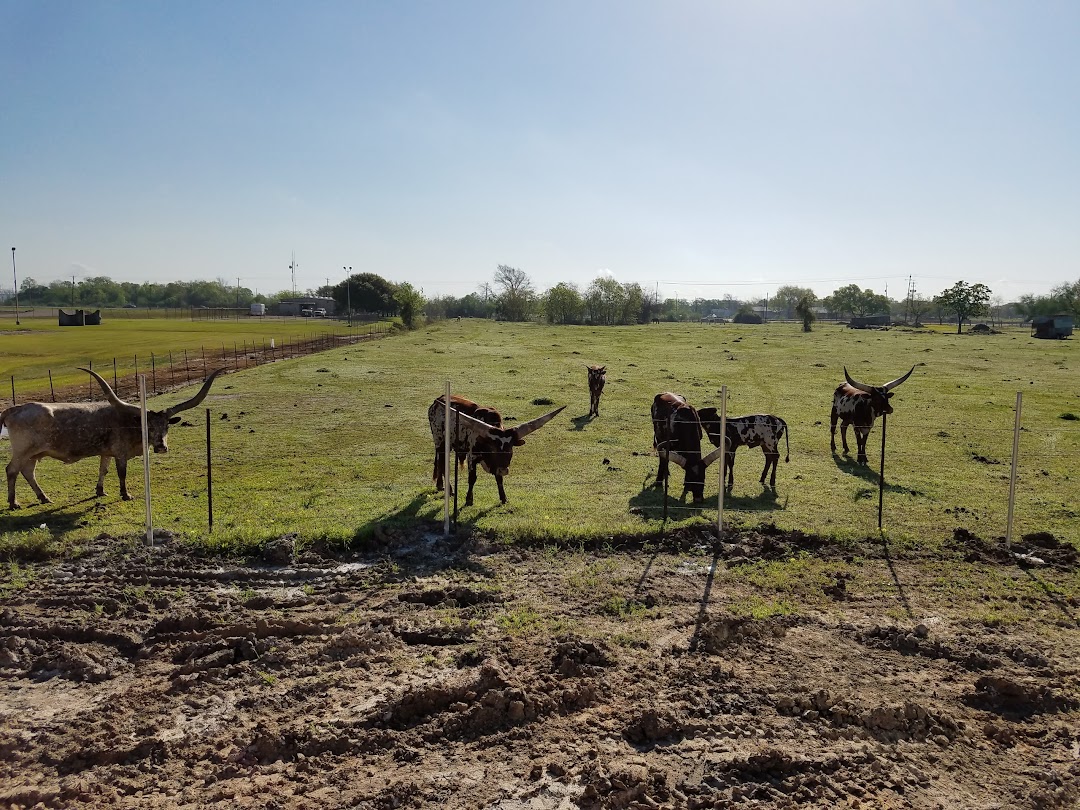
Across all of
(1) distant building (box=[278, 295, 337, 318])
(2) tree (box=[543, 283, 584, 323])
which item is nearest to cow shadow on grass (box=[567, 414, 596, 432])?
(2) tree (box=[543, 283, 584, 323])

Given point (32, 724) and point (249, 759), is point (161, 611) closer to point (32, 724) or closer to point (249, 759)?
point (32, 724)

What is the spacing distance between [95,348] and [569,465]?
4247 cm

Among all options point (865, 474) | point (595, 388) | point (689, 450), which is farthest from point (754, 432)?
point (595, 388)

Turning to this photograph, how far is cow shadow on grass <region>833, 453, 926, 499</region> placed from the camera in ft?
41.7

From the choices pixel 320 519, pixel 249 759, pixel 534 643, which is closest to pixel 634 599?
pixel 534 643

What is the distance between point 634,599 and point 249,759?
14.7 ft

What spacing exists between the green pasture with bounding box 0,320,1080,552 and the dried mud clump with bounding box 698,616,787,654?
2.97 meters

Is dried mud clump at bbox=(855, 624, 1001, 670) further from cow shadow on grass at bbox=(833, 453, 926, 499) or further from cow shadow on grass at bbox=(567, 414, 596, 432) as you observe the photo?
cow shadow on grass at bbox=(567, 414, 596, 432)

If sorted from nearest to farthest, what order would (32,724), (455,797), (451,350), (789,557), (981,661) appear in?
(455,797)
(32,724)
(981,661)
(789,557)
(451,350)

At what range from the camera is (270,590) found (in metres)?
8.48

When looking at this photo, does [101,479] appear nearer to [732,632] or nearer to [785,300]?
[732,632]

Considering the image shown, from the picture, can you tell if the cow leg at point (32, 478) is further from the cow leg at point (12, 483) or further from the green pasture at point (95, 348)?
the green pasture at point (95, 348)

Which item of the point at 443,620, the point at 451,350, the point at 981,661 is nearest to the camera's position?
the point at 981,661

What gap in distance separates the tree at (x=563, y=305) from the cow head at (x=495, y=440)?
95462 mm
